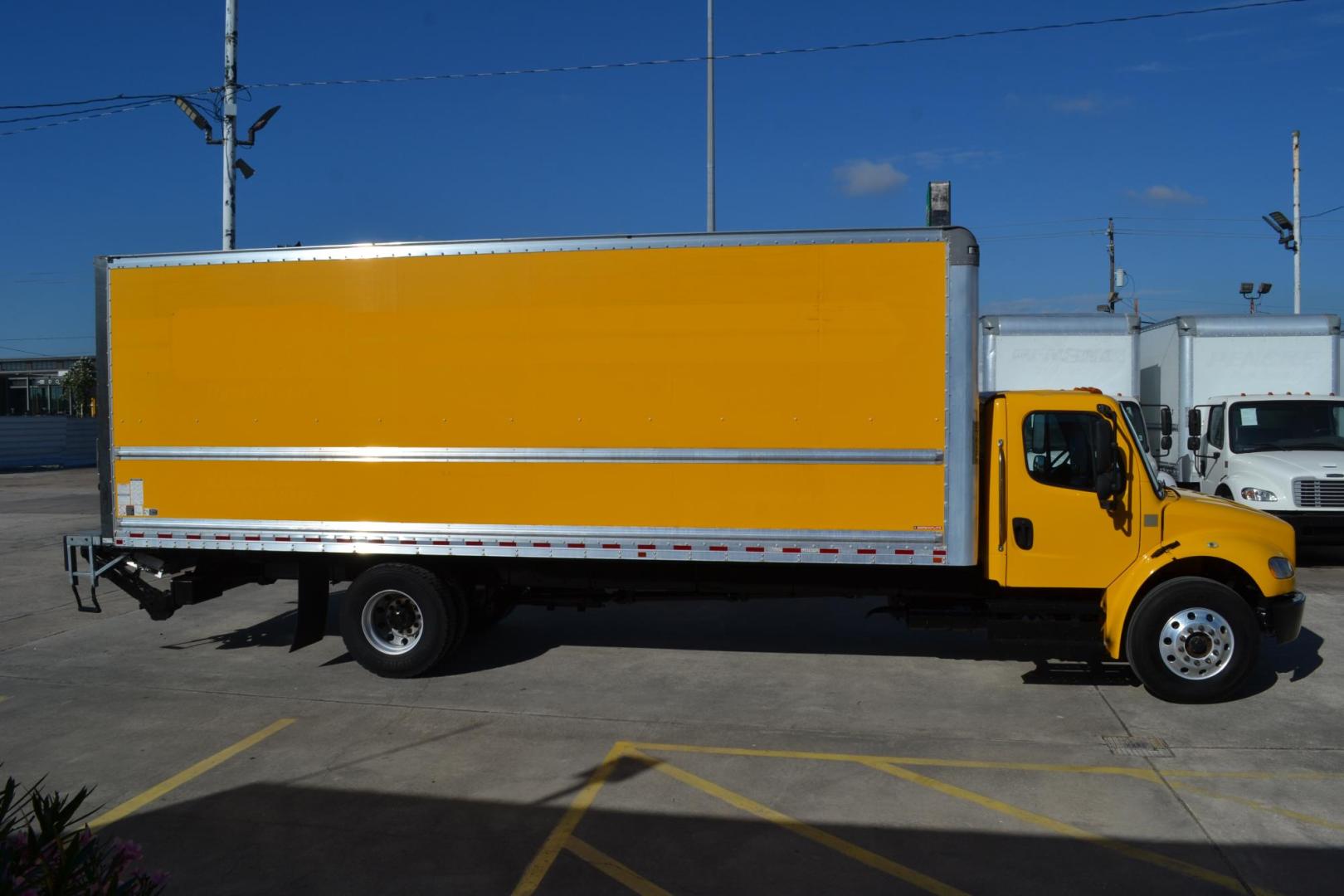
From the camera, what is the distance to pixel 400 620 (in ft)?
26.8

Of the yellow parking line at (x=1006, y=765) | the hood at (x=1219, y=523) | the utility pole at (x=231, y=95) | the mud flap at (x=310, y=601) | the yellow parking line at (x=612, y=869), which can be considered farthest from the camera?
the utility pole at (x=231, y=95)

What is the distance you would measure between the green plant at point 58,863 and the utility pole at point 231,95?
16.1 m

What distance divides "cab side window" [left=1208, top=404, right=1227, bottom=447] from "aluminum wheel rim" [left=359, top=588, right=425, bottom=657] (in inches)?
437

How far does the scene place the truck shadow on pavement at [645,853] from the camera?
4.66 m

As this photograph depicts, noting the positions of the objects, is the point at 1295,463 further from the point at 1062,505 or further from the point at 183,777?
the point at 183,777

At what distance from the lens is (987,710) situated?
7.22m

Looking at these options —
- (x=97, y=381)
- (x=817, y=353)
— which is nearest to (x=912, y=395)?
(x=817, y=353)

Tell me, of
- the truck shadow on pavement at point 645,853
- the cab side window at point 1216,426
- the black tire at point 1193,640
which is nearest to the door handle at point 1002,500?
the black tire at point 1193,640

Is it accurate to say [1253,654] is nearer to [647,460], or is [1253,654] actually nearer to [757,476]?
[757,476]

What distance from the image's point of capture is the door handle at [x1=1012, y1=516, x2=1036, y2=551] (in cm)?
729

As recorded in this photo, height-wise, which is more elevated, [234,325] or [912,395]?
[234,325]

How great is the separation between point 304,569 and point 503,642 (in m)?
2.02

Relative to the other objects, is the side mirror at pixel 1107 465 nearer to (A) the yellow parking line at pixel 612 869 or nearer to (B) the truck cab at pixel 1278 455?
(A) the yellow parking line at pixel 612 869

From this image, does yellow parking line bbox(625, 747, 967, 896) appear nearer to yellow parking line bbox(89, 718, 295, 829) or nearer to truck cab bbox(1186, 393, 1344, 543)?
yellow parking line bbox(89, 718, 295, 829)
